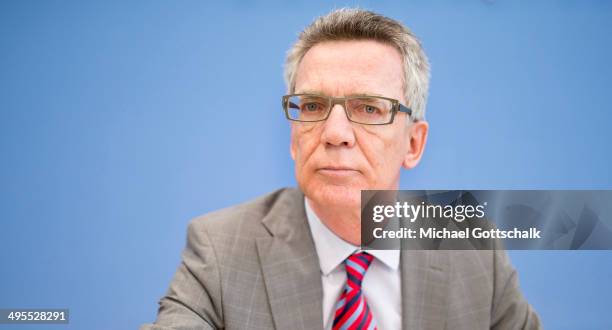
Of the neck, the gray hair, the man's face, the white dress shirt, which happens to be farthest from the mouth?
the gray hair

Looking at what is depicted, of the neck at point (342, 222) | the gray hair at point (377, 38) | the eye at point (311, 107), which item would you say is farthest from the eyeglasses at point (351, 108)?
the neck at point (342, 222)

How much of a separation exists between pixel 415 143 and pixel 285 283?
2.34 ft

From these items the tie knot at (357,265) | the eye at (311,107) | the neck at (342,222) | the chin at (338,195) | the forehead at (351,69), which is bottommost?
the tie knot at (357,265)

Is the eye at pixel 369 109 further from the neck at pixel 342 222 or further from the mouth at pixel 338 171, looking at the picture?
the neck at pixel 342 222

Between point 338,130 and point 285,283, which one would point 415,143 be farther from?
point 285,283

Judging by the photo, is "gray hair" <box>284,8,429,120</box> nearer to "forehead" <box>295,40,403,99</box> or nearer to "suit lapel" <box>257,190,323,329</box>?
"forehead" <box>295,40,403,99</box>

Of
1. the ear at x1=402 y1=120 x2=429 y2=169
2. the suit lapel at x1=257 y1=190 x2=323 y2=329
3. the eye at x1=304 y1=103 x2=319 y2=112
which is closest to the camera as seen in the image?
the suit lapel at x1=257 y1=190 x2=323 y2=329

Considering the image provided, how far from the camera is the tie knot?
1628 mm

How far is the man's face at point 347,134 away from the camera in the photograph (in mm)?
1591

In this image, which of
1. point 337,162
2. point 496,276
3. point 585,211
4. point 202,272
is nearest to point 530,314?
point 496,276

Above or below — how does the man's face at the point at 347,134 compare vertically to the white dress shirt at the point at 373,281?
above

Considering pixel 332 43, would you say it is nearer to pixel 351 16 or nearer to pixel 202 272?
pixel 351 16

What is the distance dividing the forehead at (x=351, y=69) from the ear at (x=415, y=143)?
7.2 inches

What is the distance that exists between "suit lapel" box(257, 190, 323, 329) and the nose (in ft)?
1.13
